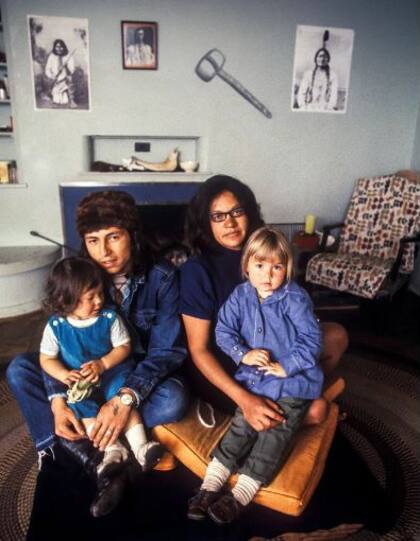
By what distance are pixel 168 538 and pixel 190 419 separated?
0.38 metres

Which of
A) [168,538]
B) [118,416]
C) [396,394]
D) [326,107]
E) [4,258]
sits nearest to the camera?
[168,538]

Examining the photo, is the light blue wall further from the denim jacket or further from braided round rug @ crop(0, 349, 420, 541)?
the denim jacket

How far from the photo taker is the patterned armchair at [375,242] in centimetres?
290

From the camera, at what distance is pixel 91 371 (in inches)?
55.9

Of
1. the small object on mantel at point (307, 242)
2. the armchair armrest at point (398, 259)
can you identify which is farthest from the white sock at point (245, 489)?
the small object on mantel at point (307, 242)

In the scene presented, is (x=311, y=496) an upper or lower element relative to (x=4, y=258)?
lower

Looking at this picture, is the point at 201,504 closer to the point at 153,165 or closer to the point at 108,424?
the point at 108,424

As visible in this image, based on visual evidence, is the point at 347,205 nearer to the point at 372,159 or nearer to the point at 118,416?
the point at 372,159

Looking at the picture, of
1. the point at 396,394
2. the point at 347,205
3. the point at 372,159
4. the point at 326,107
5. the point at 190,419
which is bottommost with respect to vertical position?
the point at 396,394

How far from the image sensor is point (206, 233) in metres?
1.61

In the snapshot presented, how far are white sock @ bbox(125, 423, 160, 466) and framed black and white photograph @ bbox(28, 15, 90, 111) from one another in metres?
2.68

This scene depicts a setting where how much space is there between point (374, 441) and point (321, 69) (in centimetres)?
291

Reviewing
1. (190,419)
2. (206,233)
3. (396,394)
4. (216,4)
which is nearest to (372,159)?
(216,4)

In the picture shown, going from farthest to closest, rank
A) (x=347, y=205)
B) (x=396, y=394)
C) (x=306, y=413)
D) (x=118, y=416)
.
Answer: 1. (x=347, y=205)
2. (x=396, y=394)
3. (x=306, y=413)
4. (x=118, y=416)
